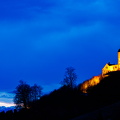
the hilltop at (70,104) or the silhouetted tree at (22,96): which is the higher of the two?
the silhouetted tree at (22,96)

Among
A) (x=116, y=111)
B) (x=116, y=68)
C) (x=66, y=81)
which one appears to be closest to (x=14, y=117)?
(x=116, y=111)

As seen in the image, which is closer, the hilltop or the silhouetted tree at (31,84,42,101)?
the hilltop

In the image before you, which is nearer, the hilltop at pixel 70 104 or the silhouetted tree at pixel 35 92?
the hilltop at pixel 70 104

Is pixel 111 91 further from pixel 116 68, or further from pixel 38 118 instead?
pixel 116 68

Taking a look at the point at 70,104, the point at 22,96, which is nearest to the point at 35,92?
the point at 22,96

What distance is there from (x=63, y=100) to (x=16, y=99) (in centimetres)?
2721

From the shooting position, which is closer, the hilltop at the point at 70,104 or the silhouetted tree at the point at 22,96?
the hilltop at the point at 70,104

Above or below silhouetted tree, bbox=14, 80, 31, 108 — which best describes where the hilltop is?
below

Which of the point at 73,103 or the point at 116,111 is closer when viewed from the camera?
the point at 116,111

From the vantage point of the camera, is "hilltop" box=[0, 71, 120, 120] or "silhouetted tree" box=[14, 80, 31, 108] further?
"silhouetted tree" box=[14, 80, 31, 108]

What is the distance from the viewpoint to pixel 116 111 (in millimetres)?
29484

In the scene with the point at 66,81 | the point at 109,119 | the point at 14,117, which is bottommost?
the point at 109,119

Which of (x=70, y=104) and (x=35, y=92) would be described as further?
(x=35, y=92)

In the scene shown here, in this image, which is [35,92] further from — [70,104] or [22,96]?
[70,104]
